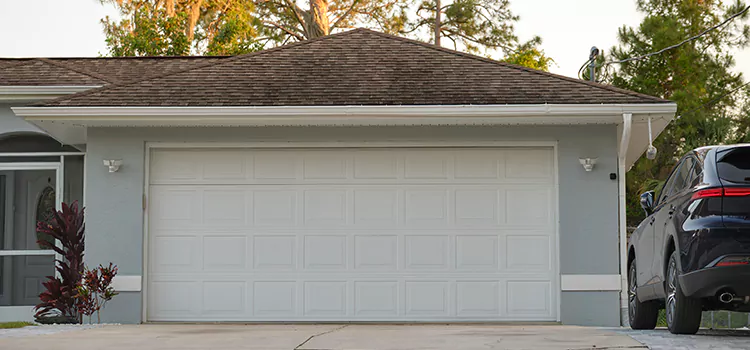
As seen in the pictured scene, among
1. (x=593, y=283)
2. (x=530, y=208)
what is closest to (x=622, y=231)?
(x=593, y=283)

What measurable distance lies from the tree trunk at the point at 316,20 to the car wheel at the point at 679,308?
25.0m

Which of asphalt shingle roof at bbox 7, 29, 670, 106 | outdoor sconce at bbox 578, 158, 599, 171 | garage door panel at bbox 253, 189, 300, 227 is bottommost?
garage door panel at bbox 253, 189, 300, 227

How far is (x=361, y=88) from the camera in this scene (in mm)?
12086

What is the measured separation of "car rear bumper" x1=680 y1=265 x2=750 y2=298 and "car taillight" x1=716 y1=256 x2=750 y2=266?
25 millimetres

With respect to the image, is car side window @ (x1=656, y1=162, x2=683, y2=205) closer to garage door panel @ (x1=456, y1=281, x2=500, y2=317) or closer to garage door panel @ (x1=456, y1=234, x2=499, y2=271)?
garage door panel @ (x1=456, y1=234, x2=499, y2=271)

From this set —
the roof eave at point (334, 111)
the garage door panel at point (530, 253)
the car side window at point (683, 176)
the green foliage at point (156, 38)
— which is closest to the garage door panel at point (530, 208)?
the garage door panel at point (530, 253)

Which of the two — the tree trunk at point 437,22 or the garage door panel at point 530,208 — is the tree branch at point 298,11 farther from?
the garage door panel at point 530,208

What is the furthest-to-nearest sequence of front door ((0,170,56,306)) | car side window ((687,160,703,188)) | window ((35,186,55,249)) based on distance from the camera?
window ((35,186,55,249)) → front door ((0,170,56,306)) → car side window ((687,160,703,188))

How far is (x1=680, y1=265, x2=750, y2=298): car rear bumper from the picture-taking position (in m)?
7.17

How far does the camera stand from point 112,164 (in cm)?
1198

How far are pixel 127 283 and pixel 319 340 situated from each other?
4.50 m

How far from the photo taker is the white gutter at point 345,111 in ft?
37.0

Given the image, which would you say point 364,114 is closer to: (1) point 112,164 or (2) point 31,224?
(1) point 112,164

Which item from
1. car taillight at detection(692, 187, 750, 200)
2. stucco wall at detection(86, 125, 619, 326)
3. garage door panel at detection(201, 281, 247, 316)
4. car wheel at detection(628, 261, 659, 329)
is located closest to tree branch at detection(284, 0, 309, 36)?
stucco wall at detection(86, 125, 619, 326)
